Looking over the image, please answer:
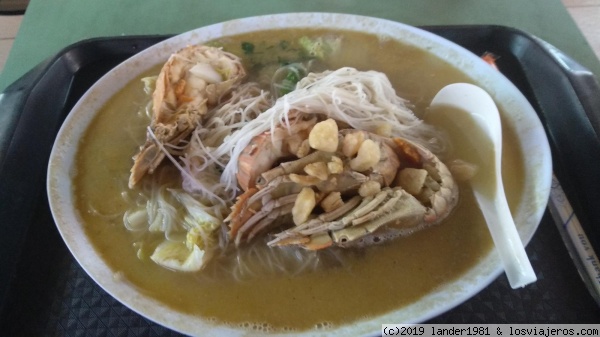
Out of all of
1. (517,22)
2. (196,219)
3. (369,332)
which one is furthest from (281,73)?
(517,22)

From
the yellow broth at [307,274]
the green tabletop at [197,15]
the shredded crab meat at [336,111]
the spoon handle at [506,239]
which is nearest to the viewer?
the spoon handle at [506,239]

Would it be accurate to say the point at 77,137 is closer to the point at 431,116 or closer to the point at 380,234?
the point at 380,234

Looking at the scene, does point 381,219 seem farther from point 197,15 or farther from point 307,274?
point 197,15

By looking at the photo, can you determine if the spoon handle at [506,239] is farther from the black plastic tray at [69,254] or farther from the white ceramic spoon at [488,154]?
the black plastic tray at [69,254]

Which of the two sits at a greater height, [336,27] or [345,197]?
[336,27]

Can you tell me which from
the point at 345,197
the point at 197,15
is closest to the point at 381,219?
the point at 345,197

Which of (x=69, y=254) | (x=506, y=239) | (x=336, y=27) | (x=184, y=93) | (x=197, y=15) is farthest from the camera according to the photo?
(x=197, y=15)

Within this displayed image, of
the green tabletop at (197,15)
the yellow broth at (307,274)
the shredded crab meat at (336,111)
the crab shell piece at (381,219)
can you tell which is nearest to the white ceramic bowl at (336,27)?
the yellow broth at (307,274)
